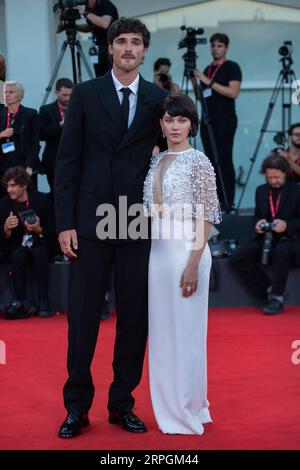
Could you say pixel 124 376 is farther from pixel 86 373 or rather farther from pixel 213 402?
pixel 213 402

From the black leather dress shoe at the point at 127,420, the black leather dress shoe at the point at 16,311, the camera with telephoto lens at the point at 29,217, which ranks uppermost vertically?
the camera with telephoto lens at the point at 29,217

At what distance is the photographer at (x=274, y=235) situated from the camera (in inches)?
273

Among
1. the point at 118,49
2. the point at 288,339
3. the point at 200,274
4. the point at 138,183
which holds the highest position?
the point at 118,49

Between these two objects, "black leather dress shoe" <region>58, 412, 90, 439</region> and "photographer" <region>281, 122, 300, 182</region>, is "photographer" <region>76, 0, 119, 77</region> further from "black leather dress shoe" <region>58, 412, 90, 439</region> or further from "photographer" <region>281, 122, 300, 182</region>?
"black leather dress shoe" <region>58, 412, 90, 439</region>

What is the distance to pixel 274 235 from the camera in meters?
7.05

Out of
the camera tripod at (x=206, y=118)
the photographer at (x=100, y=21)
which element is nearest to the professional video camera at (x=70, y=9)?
the photographer at (x=100, y=21)

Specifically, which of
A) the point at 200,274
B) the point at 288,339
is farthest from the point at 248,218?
the point at 200,274

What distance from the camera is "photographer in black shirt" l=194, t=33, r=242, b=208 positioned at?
828 cm

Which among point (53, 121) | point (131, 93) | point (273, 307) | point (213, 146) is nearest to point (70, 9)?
point (53, 121)

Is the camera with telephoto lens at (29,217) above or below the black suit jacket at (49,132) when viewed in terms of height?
below

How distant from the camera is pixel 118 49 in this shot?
151 inches

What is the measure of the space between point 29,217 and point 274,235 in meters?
1.84

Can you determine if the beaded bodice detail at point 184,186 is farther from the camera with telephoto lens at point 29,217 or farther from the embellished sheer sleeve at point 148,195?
the camera with telephoto lens at point 29,217
